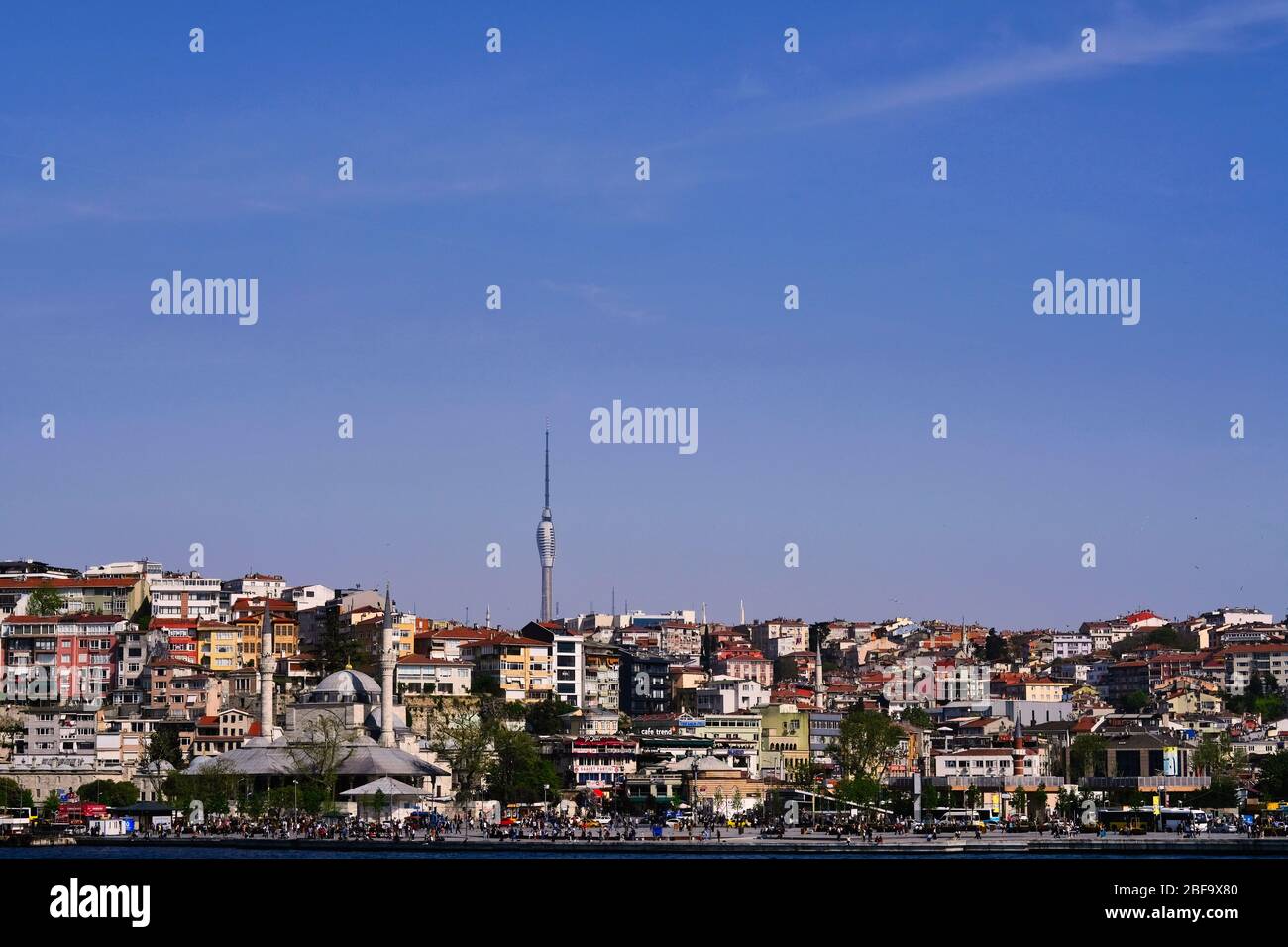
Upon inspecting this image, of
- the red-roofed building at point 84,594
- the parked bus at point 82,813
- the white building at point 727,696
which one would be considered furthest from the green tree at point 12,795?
the white building at point 727,696

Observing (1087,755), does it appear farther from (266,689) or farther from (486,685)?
(266,689)

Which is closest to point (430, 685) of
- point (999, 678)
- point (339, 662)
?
point (339, 662)

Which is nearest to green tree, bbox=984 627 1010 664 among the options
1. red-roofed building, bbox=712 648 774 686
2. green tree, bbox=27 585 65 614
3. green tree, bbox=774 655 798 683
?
green tree, bbox=774 655 798 683

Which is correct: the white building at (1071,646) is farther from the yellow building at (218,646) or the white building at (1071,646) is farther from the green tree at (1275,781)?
the yellow building at (218,646)

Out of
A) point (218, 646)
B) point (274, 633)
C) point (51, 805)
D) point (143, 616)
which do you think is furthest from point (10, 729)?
point (143, 616)

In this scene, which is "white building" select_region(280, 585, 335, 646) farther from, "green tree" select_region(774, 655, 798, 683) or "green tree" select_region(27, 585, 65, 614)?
"green tree" select_region(774, 655, 798, 683)

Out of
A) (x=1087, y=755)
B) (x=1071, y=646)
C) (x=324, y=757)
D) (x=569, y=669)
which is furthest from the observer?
(x=1071, y=646)
